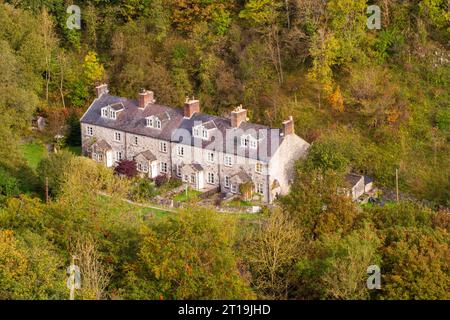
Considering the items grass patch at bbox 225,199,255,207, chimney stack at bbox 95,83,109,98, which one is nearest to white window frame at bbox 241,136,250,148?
grass patch at bbox 225,199,255,207

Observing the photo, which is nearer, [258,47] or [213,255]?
[213,255]

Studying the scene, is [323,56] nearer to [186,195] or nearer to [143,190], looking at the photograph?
[186,195]

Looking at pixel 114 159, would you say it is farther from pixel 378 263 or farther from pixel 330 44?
pixel 378 263

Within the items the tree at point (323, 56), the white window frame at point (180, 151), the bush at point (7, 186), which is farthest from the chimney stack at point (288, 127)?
the bush at point (7, 186)

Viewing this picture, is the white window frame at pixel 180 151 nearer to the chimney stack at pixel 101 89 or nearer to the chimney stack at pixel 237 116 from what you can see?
the chimney stack at pixel 237 116

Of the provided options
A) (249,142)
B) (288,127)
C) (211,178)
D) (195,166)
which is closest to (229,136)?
(249,142)

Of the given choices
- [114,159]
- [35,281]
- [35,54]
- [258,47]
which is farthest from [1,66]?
[35,281]

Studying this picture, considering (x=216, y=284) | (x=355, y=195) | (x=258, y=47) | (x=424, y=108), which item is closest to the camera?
(x=216, y=284)
